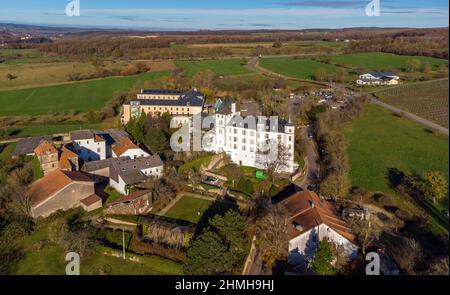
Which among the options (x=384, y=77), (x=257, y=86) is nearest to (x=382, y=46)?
(x=384, y=77)

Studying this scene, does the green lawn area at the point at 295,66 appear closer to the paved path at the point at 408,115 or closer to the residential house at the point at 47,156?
the paved path at the point at 408,115

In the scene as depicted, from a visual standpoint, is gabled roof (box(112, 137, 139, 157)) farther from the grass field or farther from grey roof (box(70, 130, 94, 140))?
the grass field

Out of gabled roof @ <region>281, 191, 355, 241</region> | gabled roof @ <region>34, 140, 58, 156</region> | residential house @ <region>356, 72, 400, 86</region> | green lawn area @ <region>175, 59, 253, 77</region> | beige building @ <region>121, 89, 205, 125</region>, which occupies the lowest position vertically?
gabled roof @ <region>281, 191, 355, 241</region>

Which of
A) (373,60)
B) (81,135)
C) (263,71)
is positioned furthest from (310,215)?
(373,60)

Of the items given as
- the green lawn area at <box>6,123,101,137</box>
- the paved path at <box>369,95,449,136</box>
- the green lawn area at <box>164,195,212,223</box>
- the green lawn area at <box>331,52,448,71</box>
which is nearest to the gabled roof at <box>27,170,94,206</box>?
the green lawn area at <box>164,195,212,223</box>

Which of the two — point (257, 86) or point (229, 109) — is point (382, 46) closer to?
point (257, 86)

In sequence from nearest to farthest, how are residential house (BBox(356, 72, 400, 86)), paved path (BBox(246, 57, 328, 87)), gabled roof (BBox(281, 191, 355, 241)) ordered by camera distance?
gabled roof (BBox(281, 191, 355, 241)) → residential house (BBox(356, 72, 400, 86)) → paved path (BBox(246, 57, 328, 87))

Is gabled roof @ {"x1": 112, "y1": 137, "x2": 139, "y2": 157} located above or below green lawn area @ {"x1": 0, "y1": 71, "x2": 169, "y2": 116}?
below
